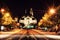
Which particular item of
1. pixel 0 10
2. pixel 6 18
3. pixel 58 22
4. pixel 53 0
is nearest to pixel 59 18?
pixel 58 22

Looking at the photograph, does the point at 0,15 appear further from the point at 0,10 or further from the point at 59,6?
the point at 59,6

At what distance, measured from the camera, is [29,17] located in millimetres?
193375

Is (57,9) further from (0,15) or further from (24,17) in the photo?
(24,17)

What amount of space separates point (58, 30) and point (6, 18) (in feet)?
103

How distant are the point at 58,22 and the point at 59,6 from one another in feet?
25.4

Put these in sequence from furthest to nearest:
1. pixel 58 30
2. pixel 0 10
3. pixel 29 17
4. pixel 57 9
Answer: pixel 29 17 < pixel 0 10 < pixel 57 9 < pixel 58 30

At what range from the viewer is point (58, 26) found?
2406 inches

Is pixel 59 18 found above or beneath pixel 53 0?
beneath

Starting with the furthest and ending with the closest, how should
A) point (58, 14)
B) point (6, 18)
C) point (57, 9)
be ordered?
point (6, 18) → point (57, 9) → point (58, 14)

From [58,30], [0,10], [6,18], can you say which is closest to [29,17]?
[6,18]

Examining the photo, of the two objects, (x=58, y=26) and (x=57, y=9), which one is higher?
(x=57, y=9)

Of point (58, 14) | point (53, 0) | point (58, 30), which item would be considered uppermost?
point (53, 0)

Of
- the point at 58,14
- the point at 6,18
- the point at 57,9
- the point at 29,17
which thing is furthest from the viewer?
the point at 29,17

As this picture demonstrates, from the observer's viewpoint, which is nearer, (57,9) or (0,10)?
(57,9)
